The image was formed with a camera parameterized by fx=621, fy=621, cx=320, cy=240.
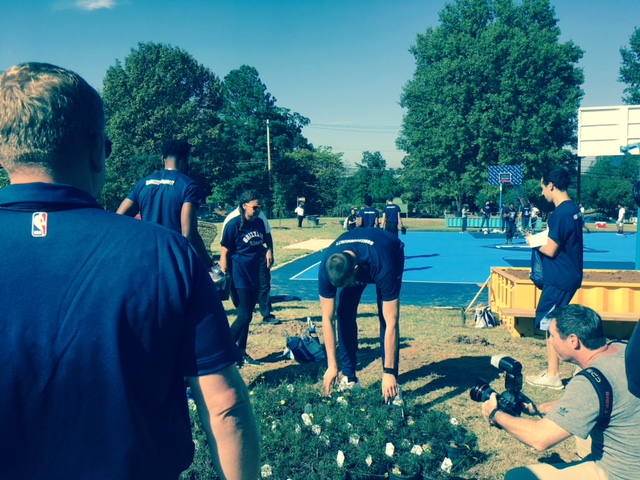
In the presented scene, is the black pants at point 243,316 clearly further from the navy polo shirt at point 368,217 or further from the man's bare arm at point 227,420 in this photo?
the navy polo shirt at point 368,217

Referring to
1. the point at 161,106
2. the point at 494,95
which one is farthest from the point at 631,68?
the point at 161,106

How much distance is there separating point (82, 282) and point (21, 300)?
5.5 inches

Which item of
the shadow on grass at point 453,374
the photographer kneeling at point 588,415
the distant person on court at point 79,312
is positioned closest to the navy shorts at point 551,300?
the shadow on grass at point 453,374

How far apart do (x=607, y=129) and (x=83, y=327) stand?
1638cm

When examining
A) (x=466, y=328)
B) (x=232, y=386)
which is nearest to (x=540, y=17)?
(x=466, y=328)

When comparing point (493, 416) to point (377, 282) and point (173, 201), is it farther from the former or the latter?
point (173, 201)

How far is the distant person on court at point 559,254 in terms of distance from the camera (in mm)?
6340

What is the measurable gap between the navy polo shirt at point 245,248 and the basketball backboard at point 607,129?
1056 cm

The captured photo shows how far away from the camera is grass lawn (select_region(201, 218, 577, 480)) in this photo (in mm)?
5133

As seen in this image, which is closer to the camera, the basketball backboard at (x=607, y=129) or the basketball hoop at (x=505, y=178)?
the basketball backboard at (x=607, y=129)

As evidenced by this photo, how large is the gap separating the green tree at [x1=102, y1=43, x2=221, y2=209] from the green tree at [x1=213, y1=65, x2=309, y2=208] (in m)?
7.29

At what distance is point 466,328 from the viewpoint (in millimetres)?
9773

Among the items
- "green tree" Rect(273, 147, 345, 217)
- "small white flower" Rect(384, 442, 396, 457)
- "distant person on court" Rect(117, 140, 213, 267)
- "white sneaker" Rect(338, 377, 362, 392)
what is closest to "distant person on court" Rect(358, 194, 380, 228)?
"white sneaker" Rect(338, 377, 362, 392)

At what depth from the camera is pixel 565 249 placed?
21.2ft
